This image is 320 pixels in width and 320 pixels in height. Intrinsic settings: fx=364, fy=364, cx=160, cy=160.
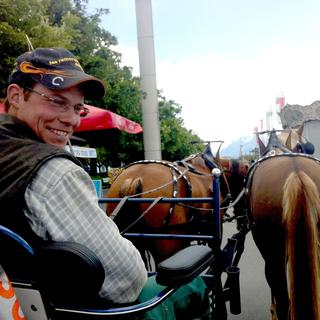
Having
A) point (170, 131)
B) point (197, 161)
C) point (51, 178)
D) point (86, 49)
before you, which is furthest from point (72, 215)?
point (170, 131)

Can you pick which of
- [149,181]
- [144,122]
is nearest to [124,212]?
[149,181]

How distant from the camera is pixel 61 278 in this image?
3.95ft

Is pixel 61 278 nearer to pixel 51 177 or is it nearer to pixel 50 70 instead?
pixel 51 177

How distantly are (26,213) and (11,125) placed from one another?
353 mm

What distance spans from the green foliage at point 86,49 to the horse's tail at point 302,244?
266 cm

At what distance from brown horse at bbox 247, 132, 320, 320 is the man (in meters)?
1.41

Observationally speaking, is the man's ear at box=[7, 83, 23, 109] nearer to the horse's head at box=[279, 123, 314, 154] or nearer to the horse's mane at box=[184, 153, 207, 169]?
the horse's head at box=[279, 123, 314, 154]

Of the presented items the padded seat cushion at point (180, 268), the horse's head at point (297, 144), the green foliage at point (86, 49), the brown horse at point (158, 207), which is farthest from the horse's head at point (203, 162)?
the padded seat cushion at point (180, 268)

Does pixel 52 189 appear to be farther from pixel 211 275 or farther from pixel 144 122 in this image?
pixel 144 122

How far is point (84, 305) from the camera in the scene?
129cm

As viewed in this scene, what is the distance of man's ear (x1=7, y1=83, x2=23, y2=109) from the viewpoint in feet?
4.74

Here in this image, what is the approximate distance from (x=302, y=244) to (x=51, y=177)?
1.87 meters

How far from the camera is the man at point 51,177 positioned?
1174 mm

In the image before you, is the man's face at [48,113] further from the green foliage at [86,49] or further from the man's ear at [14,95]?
the green foliage at [86,49]
